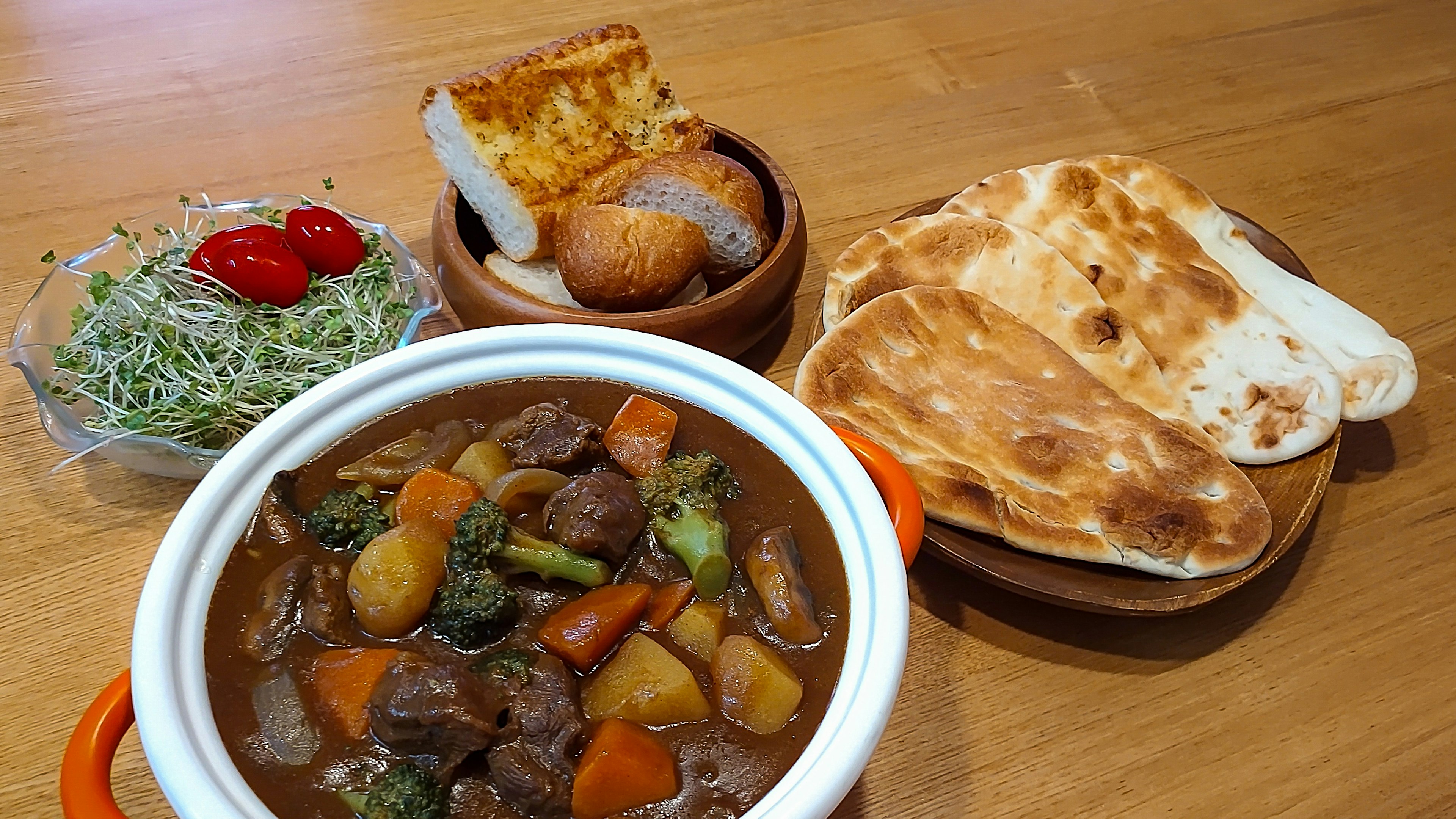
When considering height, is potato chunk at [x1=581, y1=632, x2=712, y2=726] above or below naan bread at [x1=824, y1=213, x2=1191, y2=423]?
above

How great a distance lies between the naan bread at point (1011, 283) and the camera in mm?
2094

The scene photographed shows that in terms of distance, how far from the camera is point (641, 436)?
63.1 inches

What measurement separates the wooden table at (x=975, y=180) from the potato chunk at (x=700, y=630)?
560mm

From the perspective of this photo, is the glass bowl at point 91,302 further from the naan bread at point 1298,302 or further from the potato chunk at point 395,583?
the naan bread at point 1298,302

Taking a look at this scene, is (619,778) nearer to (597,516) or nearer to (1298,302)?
(597,516)

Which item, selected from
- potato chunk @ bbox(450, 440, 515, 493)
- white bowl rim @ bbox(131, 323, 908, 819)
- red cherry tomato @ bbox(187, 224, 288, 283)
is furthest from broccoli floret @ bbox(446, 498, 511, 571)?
red cherry tomato @ bbox(187, 224, 288, 283)

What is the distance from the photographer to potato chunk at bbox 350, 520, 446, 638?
1346mm

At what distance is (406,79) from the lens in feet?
10.9

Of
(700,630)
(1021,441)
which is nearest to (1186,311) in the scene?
(1021,441)

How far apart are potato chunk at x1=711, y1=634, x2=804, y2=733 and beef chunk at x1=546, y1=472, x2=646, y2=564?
0.23 meters

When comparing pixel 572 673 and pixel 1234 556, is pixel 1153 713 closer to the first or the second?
pixel 1234 556

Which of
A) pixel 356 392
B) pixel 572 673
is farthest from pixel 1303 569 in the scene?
pixel 356 392

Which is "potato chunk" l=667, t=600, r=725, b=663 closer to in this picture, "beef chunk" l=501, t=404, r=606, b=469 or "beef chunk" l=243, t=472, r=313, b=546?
"beef chunk" l=501, t=404, r=606, b=469

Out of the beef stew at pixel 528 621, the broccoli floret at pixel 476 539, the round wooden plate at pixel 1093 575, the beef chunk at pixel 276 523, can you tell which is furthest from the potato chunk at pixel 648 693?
the round wooden plate at pixel 1093 575
